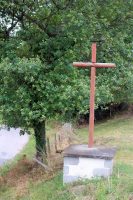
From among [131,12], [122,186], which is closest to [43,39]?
[131,12]

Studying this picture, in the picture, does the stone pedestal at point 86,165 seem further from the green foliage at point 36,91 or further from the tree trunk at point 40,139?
the tree trunk at point 40,139

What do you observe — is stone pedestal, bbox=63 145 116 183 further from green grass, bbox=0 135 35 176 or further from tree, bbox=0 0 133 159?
green grass, bbox=0 135 35 176

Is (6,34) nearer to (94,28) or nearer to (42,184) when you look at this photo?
(94,28)

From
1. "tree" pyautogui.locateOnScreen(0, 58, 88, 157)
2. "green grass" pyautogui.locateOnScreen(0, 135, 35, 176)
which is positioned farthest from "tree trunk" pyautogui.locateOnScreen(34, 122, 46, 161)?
"green grass" pyautogui.locateOnScreen(0, 135, 35, 176)

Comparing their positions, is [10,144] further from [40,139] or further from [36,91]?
[36,91]

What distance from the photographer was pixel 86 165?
7.70 meters

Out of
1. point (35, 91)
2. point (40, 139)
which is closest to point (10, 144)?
point (40, 139)

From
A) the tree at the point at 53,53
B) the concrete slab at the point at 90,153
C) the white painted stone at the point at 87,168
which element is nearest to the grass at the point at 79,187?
the white painted stone at the point at 87,168

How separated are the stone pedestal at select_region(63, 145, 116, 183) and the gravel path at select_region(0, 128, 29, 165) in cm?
606

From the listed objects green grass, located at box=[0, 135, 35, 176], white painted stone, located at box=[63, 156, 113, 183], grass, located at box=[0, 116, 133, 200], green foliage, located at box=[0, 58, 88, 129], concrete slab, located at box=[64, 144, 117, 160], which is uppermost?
green foliage, located at box=[0, 58, 88, 129]

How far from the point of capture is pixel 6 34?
10.5 meters

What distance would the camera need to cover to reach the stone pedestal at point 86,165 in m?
7.65

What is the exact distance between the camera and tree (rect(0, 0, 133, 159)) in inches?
365

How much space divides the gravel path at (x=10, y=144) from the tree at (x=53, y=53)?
4.22 metres
